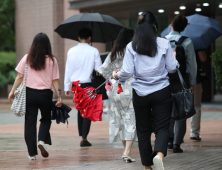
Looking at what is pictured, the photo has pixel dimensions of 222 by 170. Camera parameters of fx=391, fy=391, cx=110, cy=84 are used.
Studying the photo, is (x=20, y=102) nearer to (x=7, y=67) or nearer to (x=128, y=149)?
(x=128, y=149)

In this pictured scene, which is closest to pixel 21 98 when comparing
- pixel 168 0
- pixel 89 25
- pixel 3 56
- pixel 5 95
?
pixel 89 25

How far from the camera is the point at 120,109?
226 inches

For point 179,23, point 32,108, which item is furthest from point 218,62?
point 32,108

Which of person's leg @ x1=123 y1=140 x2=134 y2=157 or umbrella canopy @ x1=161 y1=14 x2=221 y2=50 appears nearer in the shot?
person's leg @ x1=123 y1=140 x2=134 y2=157

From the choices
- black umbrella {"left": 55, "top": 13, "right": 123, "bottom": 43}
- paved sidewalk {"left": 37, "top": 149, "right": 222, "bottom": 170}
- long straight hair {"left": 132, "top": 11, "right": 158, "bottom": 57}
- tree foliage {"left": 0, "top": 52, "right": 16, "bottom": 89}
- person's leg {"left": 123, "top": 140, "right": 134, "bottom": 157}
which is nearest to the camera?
long straight hair {"left": 132, "top": 11, "right": 158, "bottom": 57}

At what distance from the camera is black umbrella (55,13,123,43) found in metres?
7.55

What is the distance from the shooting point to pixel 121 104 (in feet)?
18.7

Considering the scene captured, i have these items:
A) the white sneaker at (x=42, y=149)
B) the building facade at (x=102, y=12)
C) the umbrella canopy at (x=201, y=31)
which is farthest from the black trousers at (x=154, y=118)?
the building facade at (x=102, y=12)

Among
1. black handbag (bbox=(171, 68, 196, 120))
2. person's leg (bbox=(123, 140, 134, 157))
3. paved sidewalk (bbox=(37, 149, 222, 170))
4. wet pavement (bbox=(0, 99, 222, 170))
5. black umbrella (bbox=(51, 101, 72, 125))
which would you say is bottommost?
wet pavement (bbox=(0, 99, 222, 170))

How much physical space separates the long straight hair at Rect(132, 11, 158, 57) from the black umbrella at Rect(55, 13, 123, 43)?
314 centimetres

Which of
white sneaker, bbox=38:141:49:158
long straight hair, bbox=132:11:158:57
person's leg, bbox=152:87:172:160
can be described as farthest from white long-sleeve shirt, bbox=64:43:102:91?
person's leg, bbox=152:87:172:160

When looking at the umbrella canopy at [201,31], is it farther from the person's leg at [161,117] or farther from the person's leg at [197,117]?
the person's leg at [161,117]

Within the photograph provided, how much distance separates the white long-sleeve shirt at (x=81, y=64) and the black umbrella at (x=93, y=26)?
800 mm

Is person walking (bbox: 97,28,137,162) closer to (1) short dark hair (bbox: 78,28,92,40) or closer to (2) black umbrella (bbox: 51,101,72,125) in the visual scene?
(2) black umbrella (bbox: 51,101,72,125)
